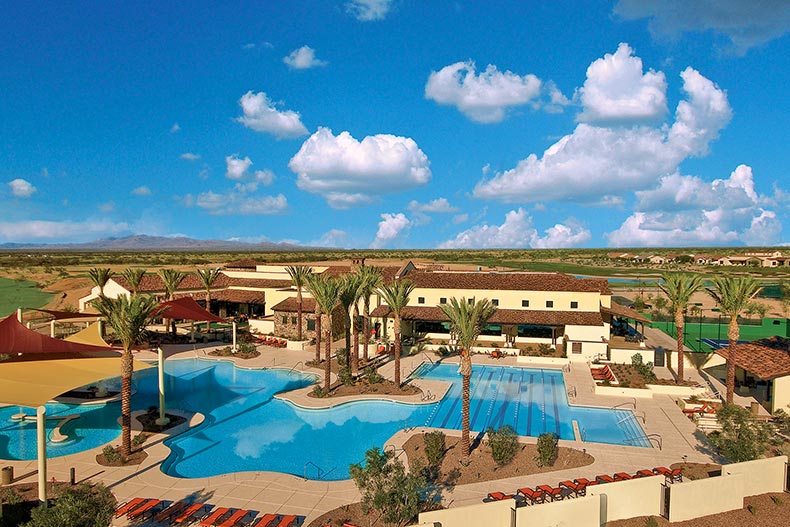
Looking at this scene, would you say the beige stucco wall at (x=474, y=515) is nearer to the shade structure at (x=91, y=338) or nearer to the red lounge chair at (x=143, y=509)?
the red lounge chair at (x=143, y=509)

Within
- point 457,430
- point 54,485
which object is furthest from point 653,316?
point 54,485

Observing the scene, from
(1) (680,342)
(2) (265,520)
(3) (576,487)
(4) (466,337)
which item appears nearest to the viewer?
(2) (265,520)

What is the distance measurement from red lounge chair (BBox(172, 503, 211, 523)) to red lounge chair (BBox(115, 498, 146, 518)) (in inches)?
62.3

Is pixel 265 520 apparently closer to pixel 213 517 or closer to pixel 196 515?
pixel 213 517

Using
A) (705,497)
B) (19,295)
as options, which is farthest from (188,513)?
(19,295)

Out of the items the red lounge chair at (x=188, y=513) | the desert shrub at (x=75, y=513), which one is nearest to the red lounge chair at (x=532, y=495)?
the red lounge chair at (x=188, y=513)

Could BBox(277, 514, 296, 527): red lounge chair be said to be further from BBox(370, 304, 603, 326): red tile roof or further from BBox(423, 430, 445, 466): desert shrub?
BBox(370, 304, 603, 326): red tile roof

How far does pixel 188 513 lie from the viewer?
15.0 metres

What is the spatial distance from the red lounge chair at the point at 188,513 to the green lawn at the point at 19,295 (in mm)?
51860

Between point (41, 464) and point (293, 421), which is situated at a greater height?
point (41, 464)

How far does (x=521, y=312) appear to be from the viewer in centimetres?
4022

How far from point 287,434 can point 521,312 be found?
75.1 ft

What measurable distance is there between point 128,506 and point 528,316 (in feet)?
99.7

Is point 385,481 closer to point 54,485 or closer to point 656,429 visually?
point 54,485
